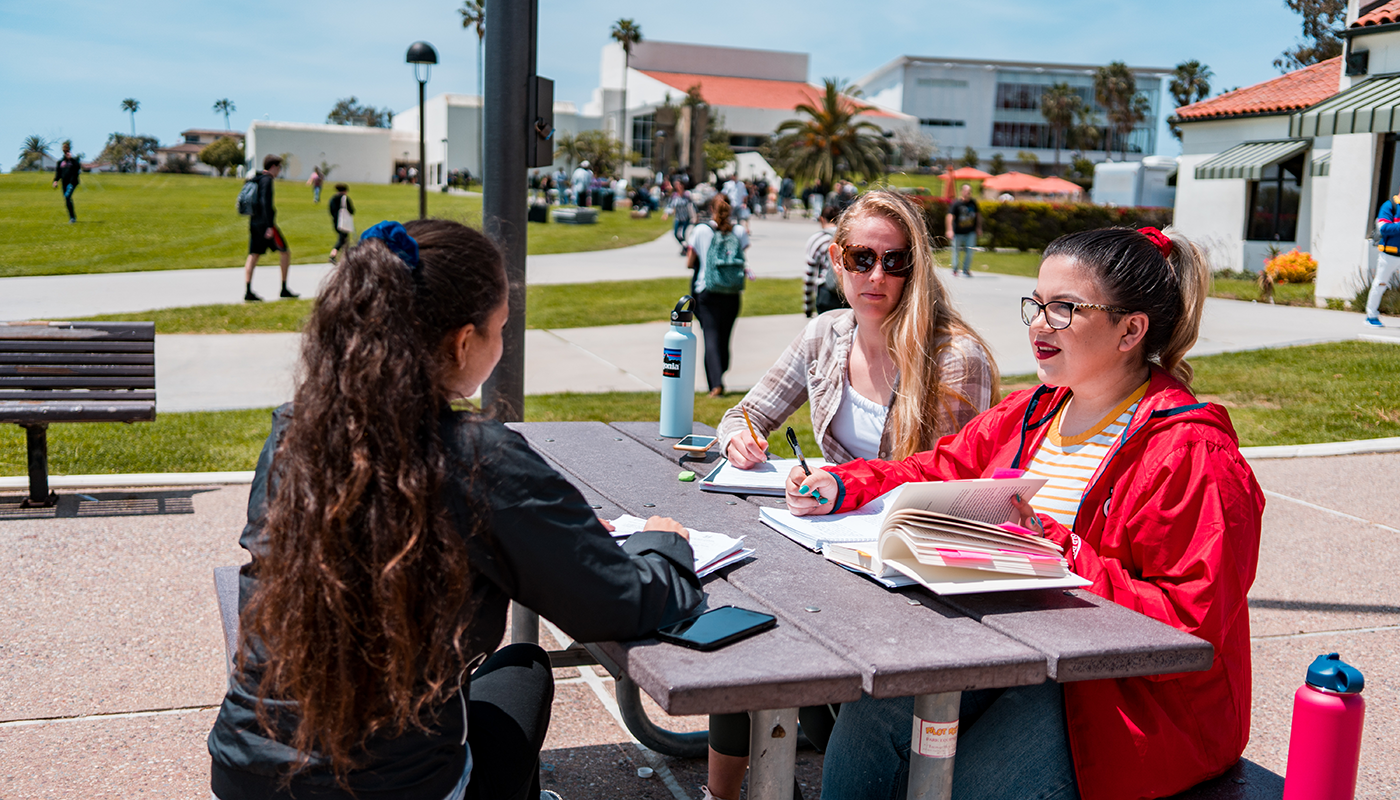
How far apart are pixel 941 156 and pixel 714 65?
83.2ft

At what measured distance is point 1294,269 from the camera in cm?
2172

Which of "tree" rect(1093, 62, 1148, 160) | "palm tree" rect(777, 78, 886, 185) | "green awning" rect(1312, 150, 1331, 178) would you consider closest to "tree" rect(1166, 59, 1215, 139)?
"tree" rect(1093, 62, 1148, 160)

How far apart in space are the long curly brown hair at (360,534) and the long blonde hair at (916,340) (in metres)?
1.99

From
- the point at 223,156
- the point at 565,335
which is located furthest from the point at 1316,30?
the point at 223,156

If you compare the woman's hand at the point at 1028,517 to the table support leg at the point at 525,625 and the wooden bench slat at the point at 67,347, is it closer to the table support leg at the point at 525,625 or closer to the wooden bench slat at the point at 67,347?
the table support leg at the point at 525,625

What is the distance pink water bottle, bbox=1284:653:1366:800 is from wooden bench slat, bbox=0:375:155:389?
549 cm

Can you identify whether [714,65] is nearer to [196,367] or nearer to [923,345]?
[196,367]

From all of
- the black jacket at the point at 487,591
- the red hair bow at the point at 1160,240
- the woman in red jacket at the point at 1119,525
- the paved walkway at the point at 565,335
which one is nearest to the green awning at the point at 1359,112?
the paved walkway at the point at 565,335

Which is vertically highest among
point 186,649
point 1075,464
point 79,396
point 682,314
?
point 682,314

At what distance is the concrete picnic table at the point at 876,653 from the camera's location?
1.64m

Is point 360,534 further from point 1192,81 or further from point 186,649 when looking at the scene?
point 1192,81

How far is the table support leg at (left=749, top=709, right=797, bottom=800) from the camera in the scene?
197 centimetres

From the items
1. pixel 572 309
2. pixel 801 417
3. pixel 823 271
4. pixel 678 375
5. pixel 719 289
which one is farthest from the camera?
pixel 572 309

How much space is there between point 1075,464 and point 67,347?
17.5 feet
